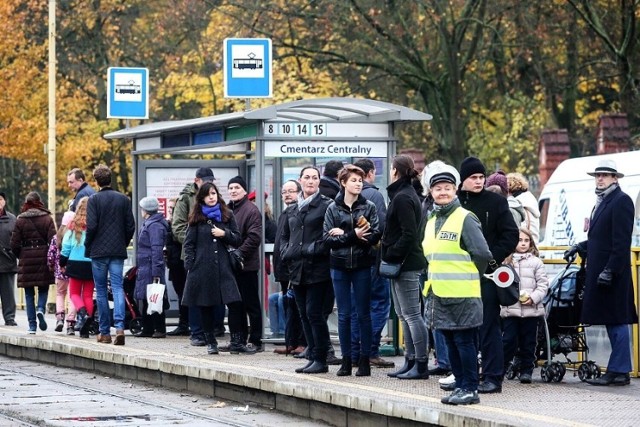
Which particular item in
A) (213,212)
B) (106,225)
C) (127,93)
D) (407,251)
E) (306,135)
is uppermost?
(127,93)

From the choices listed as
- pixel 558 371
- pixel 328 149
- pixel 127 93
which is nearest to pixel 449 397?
pixel 558 371

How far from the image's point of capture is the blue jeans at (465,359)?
1087 centimetres

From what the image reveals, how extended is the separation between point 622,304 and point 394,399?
2.77 metres

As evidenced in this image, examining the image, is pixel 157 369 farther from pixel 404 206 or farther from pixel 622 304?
pixel 622 304

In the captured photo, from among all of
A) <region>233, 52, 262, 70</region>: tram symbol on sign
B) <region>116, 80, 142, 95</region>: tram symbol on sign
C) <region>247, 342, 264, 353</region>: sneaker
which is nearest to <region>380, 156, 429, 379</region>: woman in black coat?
<region>247, 342, 264, 353</region>: sneaker

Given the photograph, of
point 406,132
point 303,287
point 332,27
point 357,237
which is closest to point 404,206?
point 357,237

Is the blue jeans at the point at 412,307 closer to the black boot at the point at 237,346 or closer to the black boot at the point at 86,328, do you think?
the black boot at the point at 237,346

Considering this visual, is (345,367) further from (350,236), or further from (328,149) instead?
(328,149)

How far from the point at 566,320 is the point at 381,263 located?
1994mm

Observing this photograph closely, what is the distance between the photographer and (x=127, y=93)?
849 inches

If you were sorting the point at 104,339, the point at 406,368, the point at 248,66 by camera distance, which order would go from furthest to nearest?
the point at 248,66 < the point at 104,339 < the point at 406,368

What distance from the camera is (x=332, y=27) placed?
122ft

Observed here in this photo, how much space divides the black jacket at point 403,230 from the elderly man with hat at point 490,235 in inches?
23.0

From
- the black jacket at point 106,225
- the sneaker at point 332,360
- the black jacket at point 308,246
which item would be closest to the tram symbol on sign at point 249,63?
the black jacket at point 106,225
